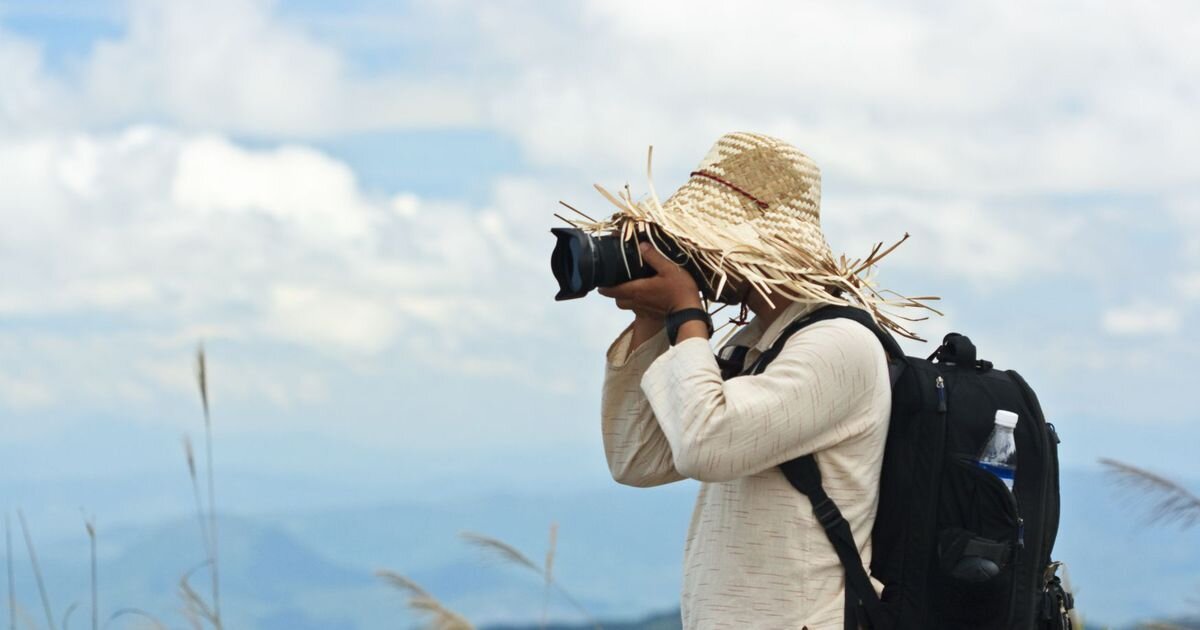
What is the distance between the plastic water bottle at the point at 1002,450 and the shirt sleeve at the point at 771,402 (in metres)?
0.18

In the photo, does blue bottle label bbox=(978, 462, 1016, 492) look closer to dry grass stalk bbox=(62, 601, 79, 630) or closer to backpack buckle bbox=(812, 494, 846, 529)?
backpack buckle bbox=(812, 494, 846, 529)

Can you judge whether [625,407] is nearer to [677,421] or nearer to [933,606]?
[677,421]

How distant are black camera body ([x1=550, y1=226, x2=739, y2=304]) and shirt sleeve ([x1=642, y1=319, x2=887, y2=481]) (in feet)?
0.58

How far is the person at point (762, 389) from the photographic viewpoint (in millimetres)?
1985

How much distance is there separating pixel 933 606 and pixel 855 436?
0.91 ft

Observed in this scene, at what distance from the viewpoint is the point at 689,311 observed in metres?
2.13

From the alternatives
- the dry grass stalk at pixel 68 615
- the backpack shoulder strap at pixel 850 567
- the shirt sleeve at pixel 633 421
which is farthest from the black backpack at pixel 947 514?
the dry grass stalk at pixel 68 615

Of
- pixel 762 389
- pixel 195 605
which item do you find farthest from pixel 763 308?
pixel 195 605

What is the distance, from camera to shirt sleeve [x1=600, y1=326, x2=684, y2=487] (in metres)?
2.39

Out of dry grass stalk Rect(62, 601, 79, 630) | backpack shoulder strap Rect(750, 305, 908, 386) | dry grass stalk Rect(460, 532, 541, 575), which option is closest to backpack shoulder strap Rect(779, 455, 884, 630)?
backpack shoulder strap Rect(750, 305, 908, 386)

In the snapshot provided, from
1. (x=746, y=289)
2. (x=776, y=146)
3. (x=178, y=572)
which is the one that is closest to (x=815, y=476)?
(x=746, y=289)

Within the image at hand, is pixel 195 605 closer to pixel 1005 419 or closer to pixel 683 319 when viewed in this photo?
pixel 683 319

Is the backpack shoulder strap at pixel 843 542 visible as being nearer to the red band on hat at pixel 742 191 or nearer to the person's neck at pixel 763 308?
the person's neck at pixel 763 308

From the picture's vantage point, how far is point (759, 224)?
2234mm
